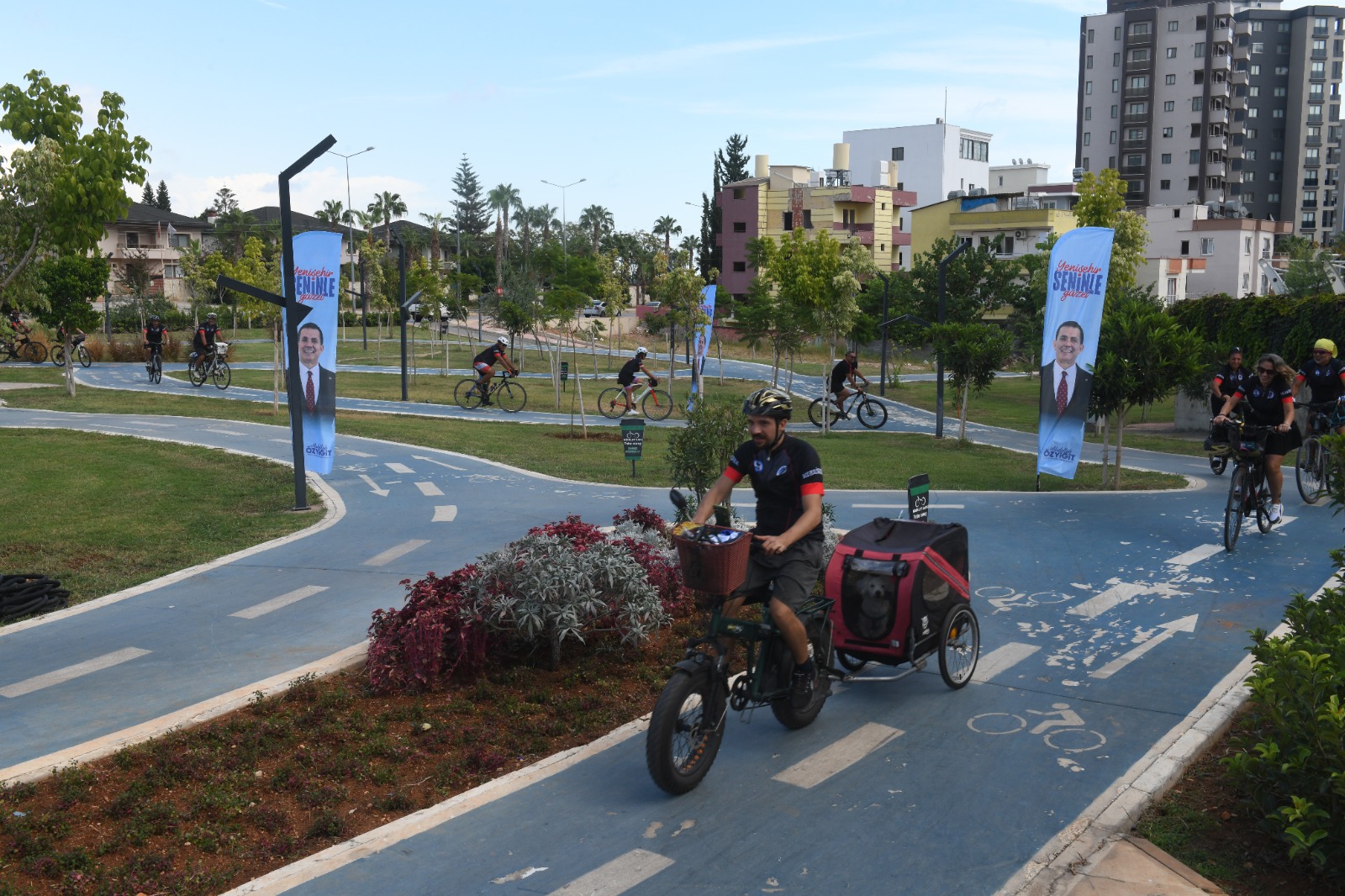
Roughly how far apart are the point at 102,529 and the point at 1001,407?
26.7 meters

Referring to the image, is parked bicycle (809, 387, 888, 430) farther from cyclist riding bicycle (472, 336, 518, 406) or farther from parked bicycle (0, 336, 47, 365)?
parked bicycle (0, 336, 47, 365)

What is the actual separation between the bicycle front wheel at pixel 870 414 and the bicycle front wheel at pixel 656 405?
186 inches

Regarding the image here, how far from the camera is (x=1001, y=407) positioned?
108ft

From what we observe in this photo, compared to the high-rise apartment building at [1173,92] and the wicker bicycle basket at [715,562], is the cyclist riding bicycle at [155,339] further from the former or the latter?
the high-rise apartment building at [1173,92]

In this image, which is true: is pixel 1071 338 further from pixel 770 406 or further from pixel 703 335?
pixel 703 335

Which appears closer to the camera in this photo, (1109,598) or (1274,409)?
(1109,598)

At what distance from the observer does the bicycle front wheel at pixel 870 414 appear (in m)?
26.7

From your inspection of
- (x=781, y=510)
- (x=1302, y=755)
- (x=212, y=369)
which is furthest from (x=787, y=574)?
(x=212, y=369)

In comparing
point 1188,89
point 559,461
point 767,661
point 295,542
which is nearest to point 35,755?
point 767,661

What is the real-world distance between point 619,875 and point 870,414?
75.4 feet

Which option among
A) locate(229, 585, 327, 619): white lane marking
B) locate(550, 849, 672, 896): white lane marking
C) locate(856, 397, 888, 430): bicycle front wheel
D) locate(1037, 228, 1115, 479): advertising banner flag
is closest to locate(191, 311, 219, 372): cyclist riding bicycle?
locate(856, 397, 888, 430): bicycle front wheel

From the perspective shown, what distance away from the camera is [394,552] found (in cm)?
1145

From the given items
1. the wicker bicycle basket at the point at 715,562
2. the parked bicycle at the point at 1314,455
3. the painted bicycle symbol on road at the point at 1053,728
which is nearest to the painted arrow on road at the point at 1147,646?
the painted bicycle symbol on road at the point at 1053,728

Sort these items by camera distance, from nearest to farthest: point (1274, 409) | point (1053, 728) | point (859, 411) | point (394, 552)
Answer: point (1053, 728), point (394, 552), point (1274, 409), point (859, 411)
